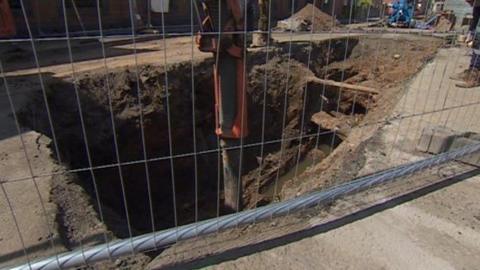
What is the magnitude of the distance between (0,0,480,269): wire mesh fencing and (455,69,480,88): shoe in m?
0.03

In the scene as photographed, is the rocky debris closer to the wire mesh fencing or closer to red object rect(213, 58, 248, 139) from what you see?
the wire mesh fencing

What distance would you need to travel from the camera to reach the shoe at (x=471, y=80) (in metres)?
6.84

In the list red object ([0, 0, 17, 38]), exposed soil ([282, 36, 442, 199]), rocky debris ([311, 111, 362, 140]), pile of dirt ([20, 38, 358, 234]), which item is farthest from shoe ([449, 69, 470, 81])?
red object ([0, 0, 17, 38])

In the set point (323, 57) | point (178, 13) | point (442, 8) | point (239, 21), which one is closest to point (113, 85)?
point (239, 21)

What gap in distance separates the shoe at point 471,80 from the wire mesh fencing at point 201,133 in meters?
0.03

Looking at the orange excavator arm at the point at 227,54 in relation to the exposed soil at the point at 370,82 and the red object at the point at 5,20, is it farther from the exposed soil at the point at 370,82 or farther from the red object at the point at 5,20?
the red object at the point at 5,20

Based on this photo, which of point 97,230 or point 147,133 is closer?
point 97,230

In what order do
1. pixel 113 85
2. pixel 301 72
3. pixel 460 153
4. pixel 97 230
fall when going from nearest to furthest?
pixel 97 230
pixel 460 153
pixel 113 85
pixel 301 72

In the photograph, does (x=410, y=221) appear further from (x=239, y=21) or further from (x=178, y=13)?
(x=178, y=13)

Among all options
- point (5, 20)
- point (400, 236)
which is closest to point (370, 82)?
point (400, 236)

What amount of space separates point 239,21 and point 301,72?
239 inches

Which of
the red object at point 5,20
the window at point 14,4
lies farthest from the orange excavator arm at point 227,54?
the window at point 14,4

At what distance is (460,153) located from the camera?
11.4ft

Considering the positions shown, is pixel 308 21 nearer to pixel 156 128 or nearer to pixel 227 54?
pixel 156 128
